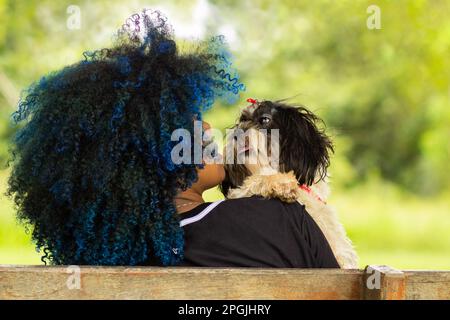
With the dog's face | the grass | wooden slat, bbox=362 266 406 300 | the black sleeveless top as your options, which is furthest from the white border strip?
the grass

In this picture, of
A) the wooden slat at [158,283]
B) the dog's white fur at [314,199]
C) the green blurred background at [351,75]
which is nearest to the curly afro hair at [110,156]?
the wooden slat at [158,283]

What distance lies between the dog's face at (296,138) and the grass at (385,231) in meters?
7.80

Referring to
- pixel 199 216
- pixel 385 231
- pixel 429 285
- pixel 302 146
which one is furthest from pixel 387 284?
pixel 385 231

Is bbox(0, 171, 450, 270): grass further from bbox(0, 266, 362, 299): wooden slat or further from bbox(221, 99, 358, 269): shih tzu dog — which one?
bbox(0, 266, 362, 299): wooden slat

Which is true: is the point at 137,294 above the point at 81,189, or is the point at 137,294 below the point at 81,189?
below

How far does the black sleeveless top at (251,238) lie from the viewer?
2297 millimetres

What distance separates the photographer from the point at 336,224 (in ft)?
10.7

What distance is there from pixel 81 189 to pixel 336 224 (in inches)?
54.5

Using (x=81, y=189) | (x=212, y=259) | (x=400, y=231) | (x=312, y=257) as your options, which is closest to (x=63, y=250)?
(x=81, y=189)

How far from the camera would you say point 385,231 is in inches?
538

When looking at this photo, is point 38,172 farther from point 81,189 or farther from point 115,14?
point 115,14

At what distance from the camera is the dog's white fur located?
2959 mm

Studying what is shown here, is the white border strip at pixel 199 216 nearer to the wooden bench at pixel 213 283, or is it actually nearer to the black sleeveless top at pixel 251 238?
the black sleeveless top at pixel 251 238

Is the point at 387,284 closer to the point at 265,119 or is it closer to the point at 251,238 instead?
the point at 251,238
